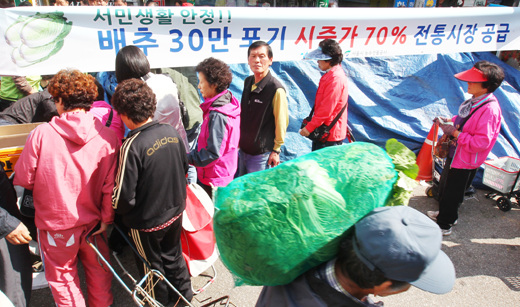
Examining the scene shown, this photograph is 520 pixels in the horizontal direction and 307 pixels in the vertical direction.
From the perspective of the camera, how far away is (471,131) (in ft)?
10.5

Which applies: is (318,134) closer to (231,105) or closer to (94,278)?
(231,105)

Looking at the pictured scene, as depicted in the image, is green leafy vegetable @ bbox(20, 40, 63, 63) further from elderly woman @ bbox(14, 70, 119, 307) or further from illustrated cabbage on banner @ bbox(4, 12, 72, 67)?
elderly woman @ bbox(14, 70, 119, 307)

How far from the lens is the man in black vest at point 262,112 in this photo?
3.14 metres

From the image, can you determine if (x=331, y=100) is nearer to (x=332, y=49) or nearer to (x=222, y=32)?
(x=332, y=49)

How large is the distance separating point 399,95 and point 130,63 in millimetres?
4313

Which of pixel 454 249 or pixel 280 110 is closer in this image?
pixel 280 110

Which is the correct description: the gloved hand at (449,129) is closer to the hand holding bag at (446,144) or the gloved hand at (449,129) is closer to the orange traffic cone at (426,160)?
the hand holding bag at (446,144)

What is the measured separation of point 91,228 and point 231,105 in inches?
55.1

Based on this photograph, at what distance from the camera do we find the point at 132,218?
7.18 ft

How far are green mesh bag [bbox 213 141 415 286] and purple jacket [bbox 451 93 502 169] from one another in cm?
265

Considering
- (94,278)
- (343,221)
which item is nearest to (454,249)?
(343,221)

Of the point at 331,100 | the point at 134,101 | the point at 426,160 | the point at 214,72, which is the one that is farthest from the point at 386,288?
the point at 426,160

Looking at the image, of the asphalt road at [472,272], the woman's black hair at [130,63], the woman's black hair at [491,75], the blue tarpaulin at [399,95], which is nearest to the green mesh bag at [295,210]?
the asphalt road at [472,272]

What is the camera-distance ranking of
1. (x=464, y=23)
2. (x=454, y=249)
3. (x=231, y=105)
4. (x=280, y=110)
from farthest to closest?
(x=464, y=23) → (x=454, y=249) → (x=280, y=110) → (x=231, y=105)
